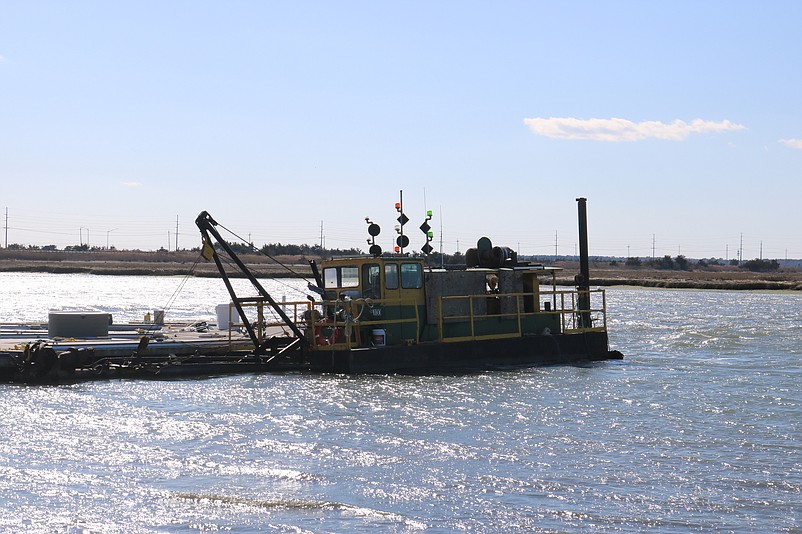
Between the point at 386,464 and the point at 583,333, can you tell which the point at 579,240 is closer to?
the point at 583,333

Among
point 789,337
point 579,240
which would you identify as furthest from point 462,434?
point 789,337

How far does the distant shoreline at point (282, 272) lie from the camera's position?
83562 millimetres

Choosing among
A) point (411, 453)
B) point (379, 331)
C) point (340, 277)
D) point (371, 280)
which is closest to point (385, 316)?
point (379, 331)

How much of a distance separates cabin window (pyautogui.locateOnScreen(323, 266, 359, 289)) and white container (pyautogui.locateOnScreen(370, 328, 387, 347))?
120 cm

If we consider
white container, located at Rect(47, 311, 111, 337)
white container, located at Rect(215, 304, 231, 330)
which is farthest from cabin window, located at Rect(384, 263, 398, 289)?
white container, located at Rect(215, 304, 231, 330)

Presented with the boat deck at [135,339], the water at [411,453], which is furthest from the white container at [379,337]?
the boat deck at [135,339]

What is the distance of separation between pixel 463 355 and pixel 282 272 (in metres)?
91.2

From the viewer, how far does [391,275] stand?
74.3 ft

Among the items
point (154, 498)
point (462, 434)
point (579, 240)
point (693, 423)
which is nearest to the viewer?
point (154, 498)

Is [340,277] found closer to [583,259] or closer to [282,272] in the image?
[583,259]

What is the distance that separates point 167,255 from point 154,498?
131782 mm

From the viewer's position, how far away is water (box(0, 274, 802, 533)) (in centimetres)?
1144

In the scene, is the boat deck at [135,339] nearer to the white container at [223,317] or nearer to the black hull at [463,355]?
the white container at [223,317]

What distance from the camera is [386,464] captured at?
45.6ft
